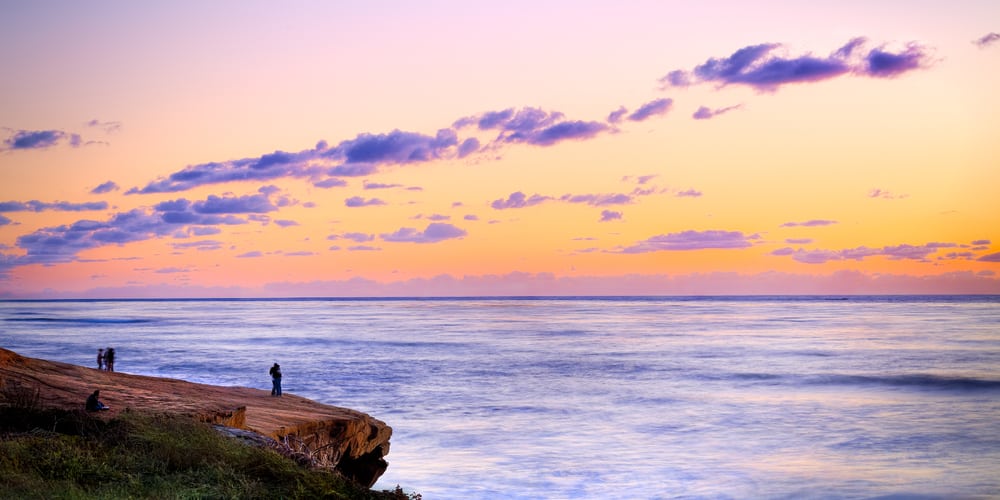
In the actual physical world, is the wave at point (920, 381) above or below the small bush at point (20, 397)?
below

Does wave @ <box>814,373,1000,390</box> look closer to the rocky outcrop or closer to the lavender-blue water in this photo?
the lavender-blue water

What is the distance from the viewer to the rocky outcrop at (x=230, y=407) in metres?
16.7

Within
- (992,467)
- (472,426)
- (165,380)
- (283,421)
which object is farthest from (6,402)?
(992,467)

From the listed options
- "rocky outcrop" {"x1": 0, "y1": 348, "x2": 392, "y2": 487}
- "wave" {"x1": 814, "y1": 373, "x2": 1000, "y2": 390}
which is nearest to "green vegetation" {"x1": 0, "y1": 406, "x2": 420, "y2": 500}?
"rocky outcrop" {"x1": 0, "y1": 348, "x2": 392, "y2": 487}

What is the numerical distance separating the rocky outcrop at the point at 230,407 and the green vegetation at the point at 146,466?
6.42 ft

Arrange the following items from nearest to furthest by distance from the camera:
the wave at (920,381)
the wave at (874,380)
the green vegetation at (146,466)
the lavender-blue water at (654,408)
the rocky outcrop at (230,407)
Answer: the green vegetation at (146,466), the rocky outcrop at (230,407), the lavender-blue water at (654,408), the wave at (920,381), the wave at (874,380)

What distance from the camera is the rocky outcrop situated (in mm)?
16656

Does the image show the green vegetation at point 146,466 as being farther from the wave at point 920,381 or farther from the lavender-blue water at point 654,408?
the wave at point 920,381

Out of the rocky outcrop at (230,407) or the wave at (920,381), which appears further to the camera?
the wave at (920,381)

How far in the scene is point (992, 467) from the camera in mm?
24094

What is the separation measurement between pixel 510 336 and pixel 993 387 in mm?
52719

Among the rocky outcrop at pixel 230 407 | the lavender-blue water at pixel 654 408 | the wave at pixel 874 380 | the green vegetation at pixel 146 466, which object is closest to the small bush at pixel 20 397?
the rocky outcrop at pixel 230 407

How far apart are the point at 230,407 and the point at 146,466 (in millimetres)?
6148

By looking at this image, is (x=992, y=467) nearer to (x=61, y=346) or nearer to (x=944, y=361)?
(x=944, y=361)
